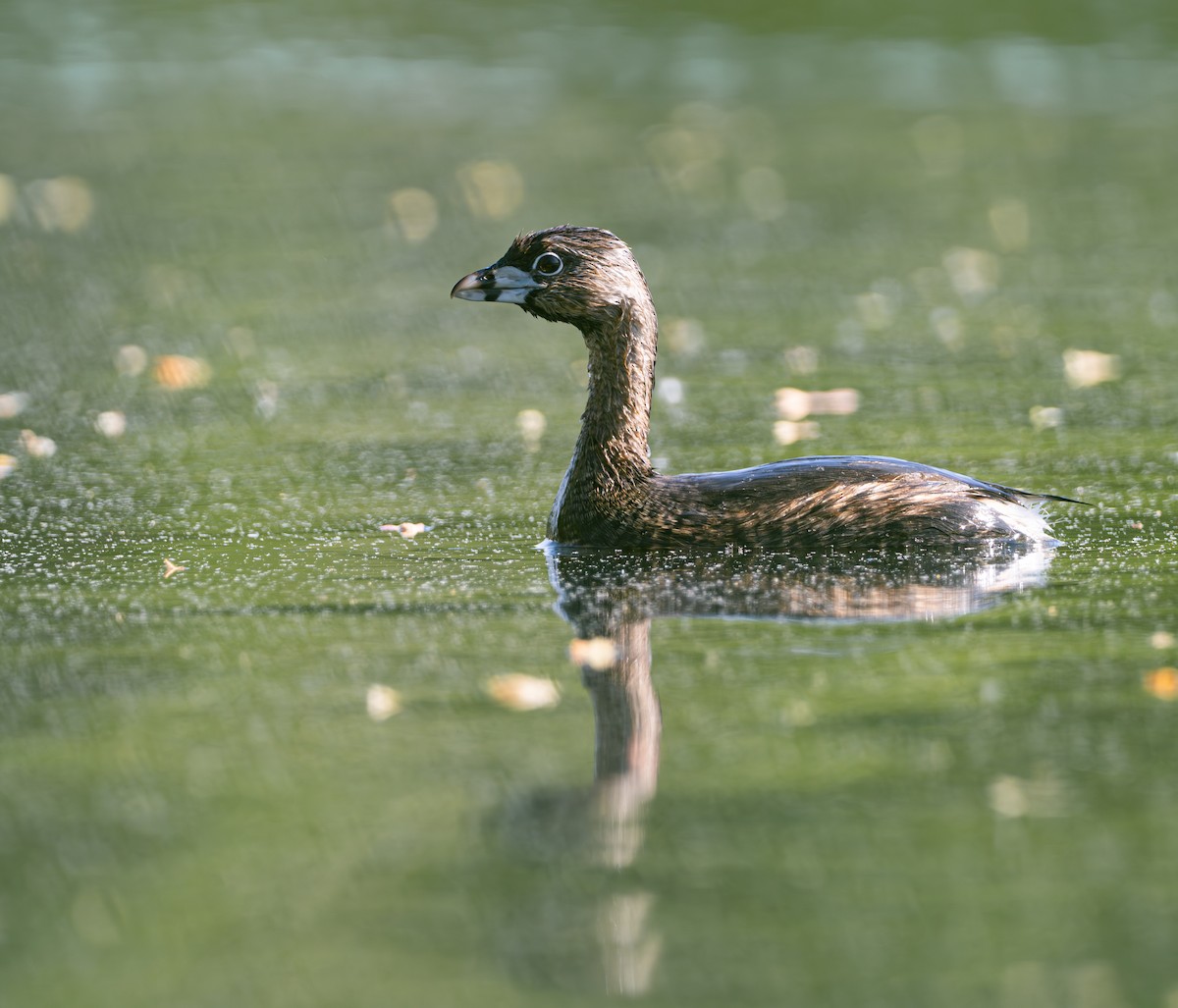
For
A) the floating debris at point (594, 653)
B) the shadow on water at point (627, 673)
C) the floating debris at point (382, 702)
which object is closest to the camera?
the shadow on water at point (627, 673)

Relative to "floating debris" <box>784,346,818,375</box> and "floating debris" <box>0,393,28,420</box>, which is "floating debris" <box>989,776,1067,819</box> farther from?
"floating debris" <box>0,393,28,420</box>

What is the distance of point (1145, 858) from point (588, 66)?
19198 millimetres

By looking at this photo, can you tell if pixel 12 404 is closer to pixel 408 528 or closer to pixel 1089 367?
pixel 408 528

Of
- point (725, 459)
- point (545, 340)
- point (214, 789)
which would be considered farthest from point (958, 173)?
point (214, 789)

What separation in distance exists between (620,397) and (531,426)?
1760mm

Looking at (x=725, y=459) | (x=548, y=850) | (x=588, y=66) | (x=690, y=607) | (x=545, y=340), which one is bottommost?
(x=588, y=66)

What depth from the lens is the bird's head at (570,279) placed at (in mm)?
6445

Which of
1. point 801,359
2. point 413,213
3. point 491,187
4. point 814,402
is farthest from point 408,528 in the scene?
point 491,187

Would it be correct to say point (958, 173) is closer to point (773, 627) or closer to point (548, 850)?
point (773, 627)

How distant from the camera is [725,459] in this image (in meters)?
7.47

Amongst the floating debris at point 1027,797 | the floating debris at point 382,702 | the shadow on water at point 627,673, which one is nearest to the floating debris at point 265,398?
the shadow on water at point 627,673

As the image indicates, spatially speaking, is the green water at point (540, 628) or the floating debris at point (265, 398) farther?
the floating debris at point (265, 398)

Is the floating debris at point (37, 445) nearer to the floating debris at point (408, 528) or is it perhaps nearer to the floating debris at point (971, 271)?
the floating debris at point (408, 528)

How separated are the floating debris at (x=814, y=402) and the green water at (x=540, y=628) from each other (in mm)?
166
